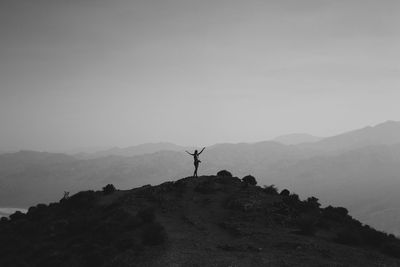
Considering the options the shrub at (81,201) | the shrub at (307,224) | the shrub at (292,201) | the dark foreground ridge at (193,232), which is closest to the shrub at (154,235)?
the dark foreground ridge at (193,232)

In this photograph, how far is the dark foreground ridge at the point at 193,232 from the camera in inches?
915

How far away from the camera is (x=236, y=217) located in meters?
32.1

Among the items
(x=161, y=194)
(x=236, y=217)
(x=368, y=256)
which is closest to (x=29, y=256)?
(x=161, y=194)

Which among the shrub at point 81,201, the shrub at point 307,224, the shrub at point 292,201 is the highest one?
the shrub at point 81,201

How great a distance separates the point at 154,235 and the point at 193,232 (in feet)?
12.3

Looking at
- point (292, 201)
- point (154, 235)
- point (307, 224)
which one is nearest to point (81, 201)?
point (154, 235)

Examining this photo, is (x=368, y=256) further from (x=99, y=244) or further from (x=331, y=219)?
(x=99, y=244)

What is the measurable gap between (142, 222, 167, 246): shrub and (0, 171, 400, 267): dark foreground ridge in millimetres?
77

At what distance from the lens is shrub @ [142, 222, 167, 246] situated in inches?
1006

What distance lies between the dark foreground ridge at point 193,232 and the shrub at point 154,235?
3.0 inches

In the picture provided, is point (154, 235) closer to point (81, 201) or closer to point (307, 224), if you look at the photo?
point (307, 224)

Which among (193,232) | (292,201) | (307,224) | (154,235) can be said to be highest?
(154,235)

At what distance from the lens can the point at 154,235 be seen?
85.3 feet

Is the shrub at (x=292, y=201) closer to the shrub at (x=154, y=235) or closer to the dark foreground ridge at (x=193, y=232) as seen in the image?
the dark foreground ridge at (x=193, y=232)
